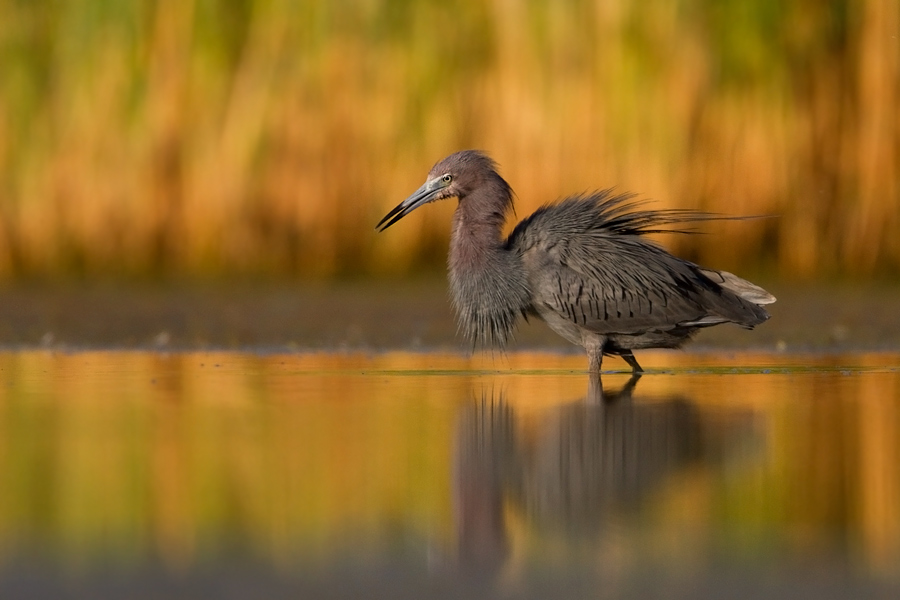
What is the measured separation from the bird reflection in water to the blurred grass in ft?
15.9

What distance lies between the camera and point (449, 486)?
3.73m

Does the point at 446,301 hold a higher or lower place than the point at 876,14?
lower

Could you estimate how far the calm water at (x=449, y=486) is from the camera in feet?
9.05

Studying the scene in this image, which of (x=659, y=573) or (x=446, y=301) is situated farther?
(x=446, y=301)

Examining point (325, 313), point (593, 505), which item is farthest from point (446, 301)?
point (593, 505)

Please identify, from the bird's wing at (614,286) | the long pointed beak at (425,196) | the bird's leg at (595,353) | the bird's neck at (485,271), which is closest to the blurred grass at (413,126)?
the long pointed beak at (425,196)

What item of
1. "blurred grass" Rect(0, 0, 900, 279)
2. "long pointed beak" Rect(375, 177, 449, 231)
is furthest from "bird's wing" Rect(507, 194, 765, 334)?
"blurred grass" Rect(0, 0, 900, 279)

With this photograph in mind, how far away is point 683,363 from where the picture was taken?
727 centimetres

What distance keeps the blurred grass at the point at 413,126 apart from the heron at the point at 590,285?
302 centimetres

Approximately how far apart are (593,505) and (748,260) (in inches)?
279

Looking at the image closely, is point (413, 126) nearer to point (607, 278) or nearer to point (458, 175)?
point (458, 175)

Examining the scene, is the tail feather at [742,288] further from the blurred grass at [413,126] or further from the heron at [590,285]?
the blurred grass at [413,126]

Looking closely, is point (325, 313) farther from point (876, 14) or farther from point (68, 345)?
point (876, 14)

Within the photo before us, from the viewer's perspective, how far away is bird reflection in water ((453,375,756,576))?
322cm
